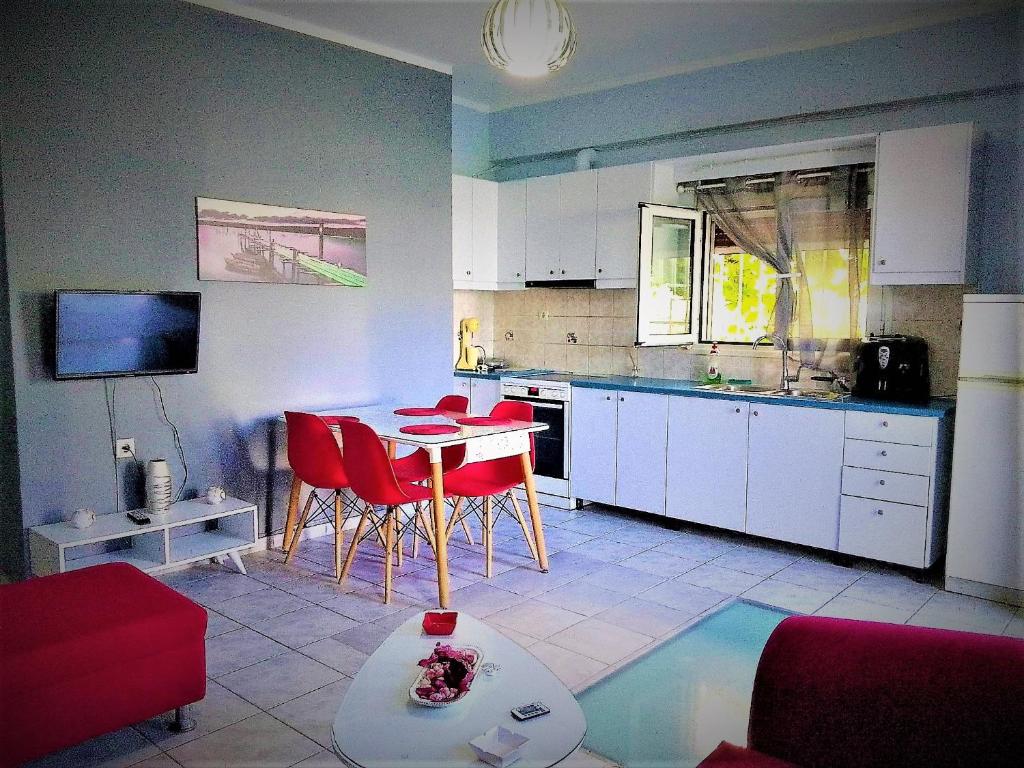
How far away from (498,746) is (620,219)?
13.7ft

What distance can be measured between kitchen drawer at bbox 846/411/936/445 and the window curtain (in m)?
0.74

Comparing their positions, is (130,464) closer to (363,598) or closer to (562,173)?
(363,598)

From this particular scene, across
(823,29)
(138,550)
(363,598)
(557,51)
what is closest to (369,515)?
(363,598)

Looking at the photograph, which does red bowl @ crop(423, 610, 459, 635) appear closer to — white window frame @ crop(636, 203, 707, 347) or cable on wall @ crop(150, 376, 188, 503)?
cable on wall @ crop(150, 376, 188, 503)

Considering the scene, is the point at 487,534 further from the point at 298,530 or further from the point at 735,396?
the point at 735,396

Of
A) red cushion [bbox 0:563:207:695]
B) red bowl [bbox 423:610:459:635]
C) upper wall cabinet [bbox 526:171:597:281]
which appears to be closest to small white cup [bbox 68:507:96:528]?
red cushion [bbox 0:563:207:695]

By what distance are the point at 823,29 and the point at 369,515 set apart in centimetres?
381

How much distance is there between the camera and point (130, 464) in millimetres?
3971

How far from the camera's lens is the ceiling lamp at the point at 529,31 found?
2.87m

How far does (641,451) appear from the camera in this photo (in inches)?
200

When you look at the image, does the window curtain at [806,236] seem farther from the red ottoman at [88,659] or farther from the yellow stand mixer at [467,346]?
the red ottoman at [88,659]

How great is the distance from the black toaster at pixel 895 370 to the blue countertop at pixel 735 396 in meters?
0.10

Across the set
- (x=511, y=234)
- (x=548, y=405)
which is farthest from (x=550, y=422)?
(x=511, y=234)

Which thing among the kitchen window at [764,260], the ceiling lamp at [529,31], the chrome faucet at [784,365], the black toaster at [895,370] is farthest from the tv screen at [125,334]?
the black toaster at [895,370]
